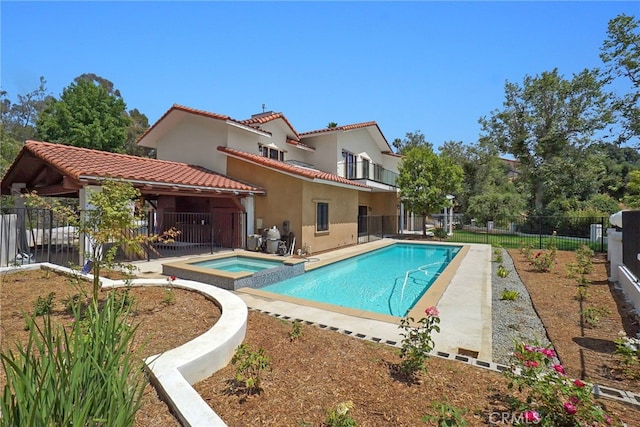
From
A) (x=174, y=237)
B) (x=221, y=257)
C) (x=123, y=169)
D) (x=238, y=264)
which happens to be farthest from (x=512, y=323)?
(x=123, y=169)

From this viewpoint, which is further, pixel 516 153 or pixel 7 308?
pixel 516 153

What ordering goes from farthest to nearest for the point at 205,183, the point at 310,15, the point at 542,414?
the point at 205,183 < the point at 310,15 < the point at 542,414

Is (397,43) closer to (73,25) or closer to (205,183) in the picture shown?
(205,183)

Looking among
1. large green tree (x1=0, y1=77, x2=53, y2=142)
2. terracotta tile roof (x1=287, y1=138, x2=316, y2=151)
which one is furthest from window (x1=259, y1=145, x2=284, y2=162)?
large green tree (x1=0, y1=77, x2=53, y2=142)

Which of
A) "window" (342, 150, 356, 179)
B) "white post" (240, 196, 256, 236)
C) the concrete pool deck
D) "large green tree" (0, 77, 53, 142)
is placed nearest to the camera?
the concrete pool deck

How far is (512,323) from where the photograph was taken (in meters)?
6.54

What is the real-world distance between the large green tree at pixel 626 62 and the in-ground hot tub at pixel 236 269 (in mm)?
25290

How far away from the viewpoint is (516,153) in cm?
3375

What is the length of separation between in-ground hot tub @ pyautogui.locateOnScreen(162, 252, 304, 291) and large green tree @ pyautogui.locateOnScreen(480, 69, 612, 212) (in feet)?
103

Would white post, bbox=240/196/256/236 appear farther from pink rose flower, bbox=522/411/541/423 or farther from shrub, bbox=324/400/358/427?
pink rose flower, bbox=522/411/541/423

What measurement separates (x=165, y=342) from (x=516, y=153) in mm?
38900

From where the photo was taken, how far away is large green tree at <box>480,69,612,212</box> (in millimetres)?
29875


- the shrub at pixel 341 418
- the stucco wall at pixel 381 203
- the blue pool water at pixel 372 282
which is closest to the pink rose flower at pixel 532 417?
the shrub at pixel 341 418

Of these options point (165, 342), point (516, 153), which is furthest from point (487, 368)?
point (516, 153)
